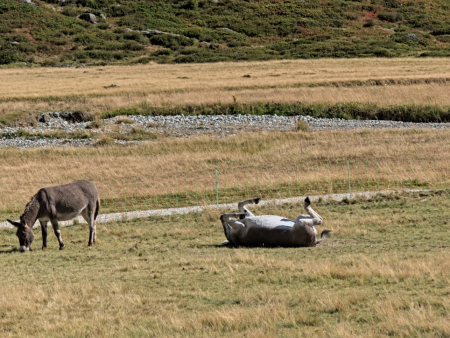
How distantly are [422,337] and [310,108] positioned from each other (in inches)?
1612

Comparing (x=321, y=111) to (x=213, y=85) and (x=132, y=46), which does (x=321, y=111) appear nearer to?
(x=213, y=85)

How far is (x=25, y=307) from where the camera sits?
11.0 meters

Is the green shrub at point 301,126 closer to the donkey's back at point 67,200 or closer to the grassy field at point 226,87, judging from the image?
the grassy field at point 226,87

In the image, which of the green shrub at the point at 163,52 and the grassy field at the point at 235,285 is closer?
the grassy field at the point at 235,285

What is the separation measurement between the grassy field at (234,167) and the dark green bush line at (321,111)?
7.10 metres

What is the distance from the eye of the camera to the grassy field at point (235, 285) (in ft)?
30.8

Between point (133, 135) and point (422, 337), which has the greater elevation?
point (422, 337)

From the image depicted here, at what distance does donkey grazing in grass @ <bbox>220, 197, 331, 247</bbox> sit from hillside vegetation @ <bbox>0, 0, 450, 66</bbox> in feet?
248

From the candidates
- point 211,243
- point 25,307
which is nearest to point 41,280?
point 25,307

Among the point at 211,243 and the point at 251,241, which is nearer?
the point at 251,241

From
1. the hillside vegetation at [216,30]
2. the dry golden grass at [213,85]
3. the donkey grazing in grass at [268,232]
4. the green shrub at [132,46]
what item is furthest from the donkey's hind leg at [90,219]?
the green shrub at [132,46]


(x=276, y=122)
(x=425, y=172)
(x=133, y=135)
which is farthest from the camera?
(x=276, y=122)

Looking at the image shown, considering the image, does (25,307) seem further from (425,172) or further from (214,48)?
(214,48)

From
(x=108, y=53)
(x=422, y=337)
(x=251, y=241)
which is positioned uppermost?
(x=422, y=337)
